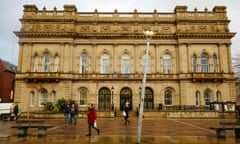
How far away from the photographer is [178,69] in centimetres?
3575

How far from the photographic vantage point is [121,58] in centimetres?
3656

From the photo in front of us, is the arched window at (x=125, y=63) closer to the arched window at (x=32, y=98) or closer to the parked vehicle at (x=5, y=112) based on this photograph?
the arched window at (x=32, y=98)

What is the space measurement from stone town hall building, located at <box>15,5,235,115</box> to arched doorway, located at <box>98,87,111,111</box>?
0.53 feet

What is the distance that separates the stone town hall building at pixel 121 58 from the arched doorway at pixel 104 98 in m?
0.16

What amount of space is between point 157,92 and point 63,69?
1602cm

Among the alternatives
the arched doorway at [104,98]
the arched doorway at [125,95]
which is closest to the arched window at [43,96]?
the arched doorway at [104,98]

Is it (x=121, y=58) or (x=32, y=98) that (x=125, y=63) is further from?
(x=32, y=98)

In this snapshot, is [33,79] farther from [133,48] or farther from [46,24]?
[133,48]

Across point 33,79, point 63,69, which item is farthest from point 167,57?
point 33,79

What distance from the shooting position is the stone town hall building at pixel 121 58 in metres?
34.7

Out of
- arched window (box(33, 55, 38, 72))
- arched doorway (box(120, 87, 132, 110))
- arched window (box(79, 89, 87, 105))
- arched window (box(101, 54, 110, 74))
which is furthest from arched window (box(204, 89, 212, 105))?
arched window (box(33, 55, 38, 72))

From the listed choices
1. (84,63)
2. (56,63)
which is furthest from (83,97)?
(56,63)

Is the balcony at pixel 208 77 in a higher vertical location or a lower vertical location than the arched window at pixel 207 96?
higher

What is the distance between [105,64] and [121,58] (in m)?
2.95
